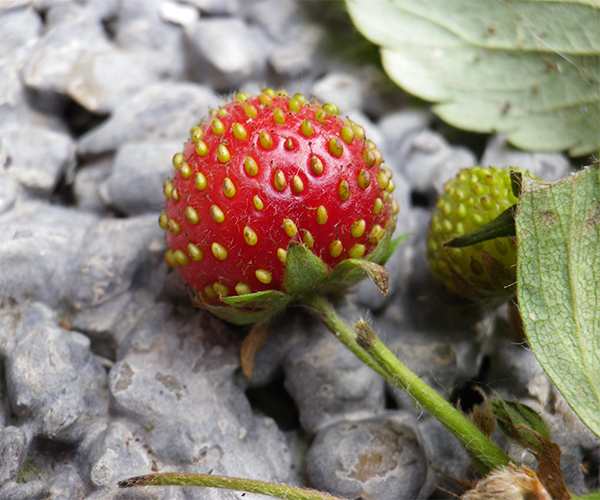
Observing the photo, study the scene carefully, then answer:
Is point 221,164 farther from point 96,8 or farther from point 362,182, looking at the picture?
point 96,8

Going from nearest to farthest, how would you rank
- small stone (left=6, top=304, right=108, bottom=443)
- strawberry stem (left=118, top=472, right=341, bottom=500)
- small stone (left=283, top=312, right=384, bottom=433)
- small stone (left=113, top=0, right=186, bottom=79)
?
strawberry stem (left=118, top=472, right=341, bottom=500)
small stone (left=6, top=304, right=108, bottom=443)
small stone (left=283, top=312, right=384, bottom=433)
small stone (left=113, top=0, right=186, bottom=79)

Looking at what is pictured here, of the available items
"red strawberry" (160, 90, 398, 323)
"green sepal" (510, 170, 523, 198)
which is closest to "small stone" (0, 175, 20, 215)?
"red strawberry" (160, 90, 398, 323)

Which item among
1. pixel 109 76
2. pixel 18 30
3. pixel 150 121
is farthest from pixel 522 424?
pixel 18 30

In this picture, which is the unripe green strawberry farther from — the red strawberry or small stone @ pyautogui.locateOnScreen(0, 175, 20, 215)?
small stone @ pyautogui.locateOnScreen(0, 175, 20, 215)

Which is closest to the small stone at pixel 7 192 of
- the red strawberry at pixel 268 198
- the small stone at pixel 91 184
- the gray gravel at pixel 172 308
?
the gray gravel at pixel 172 308

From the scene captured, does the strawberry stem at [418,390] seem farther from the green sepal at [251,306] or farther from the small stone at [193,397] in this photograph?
the small stone at [193,397]

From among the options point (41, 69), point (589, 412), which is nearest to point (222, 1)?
point (41, 69)

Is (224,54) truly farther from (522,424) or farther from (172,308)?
(522,424)
